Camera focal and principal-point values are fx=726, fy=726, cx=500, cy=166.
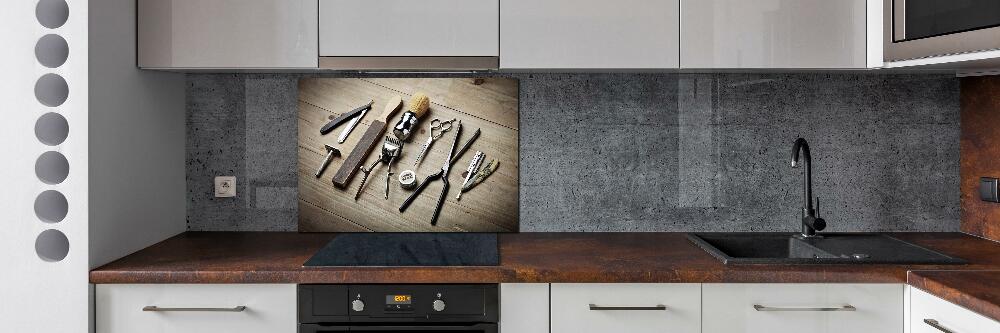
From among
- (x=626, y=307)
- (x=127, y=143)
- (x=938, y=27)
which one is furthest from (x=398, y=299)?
(x=938, y=27)

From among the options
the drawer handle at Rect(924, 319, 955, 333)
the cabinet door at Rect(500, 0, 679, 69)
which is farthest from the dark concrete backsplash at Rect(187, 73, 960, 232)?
the drawer handle at Rect(924, 319, 955, 333)

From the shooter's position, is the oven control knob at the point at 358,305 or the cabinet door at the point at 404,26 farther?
the cabinet door at the point at 404,26

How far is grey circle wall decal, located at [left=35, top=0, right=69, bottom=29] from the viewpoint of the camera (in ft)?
6.30

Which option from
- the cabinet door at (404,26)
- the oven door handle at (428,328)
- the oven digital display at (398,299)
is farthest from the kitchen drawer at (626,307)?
the cabinet door at (404,26)

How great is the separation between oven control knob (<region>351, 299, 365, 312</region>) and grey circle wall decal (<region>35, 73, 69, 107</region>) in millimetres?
943

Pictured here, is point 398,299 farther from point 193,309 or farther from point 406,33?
point 406,33

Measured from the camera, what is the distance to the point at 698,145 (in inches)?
99.6

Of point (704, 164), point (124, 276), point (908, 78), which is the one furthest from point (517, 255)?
point (908, 78)

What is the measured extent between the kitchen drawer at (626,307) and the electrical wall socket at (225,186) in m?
1.28

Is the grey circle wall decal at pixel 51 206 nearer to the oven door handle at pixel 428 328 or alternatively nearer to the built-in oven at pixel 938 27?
the oven door handle at pixel 428 328

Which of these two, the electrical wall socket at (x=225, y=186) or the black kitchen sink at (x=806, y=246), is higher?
the electrical wall socket at (x=225, y=186)

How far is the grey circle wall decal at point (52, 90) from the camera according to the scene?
1.92 m

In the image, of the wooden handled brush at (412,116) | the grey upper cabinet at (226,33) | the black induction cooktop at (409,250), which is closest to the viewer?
the black induction cooktop at (409,250)

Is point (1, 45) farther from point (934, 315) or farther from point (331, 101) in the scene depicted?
point (934, 315)
